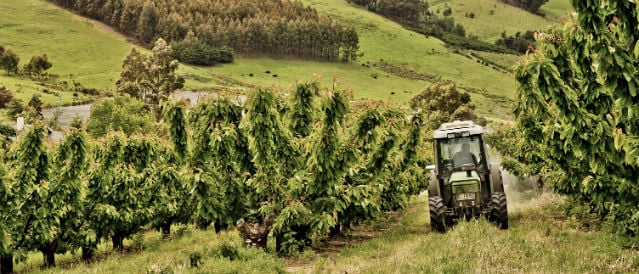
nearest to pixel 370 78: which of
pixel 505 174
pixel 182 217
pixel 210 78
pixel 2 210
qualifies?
pixel 210 78

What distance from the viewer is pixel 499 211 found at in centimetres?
1392

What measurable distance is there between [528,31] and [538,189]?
622ft

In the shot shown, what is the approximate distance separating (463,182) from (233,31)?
5502 inches

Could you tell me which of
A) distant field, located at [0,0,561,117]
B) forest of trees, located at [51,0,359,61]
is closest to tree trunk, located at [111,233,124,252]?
distant field, located at [0,0,561,117]

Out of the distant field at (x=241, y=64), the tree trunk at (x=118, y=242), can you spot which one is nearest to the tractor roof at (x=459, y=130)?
the tree trunk at (x=118, y=242)

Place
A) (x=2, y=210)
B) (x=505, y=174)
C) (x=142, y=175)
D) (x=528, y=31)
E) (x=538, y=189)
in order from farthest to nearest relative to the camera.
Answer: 1. (x=528, y=31)
2. (x=505, y=174)
3. (x=538, y=189)
4. (x=142, y=175)
5. (x=2, y=210)

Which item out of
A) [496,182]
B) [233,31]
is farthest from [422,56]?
[496,182]

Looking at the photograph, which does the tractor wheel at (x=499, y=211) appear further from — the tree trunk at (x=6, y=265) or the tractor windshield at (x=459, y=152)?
the tree trunk at (x=6, y=265)

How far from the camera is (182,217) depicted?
817 inches

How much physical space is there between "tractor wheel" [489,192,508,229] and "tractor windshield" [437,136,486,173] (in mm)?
1310

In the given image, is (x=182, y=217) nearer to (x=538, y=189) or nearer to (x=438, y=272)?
(x=438, y=272)

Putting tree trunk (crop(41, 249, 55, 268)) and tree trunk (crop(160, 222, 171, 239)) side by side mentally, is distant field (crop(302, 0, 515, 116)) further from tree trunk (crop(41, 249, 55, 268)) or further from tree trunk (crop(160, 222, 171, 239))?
tree trunk (crop(41, 249, 55, 268))

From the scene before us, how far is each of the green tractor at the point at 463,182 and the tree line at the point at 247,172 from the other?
1.92m

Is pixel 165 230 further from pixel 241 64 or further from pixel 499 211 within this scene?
pixel 241 64
